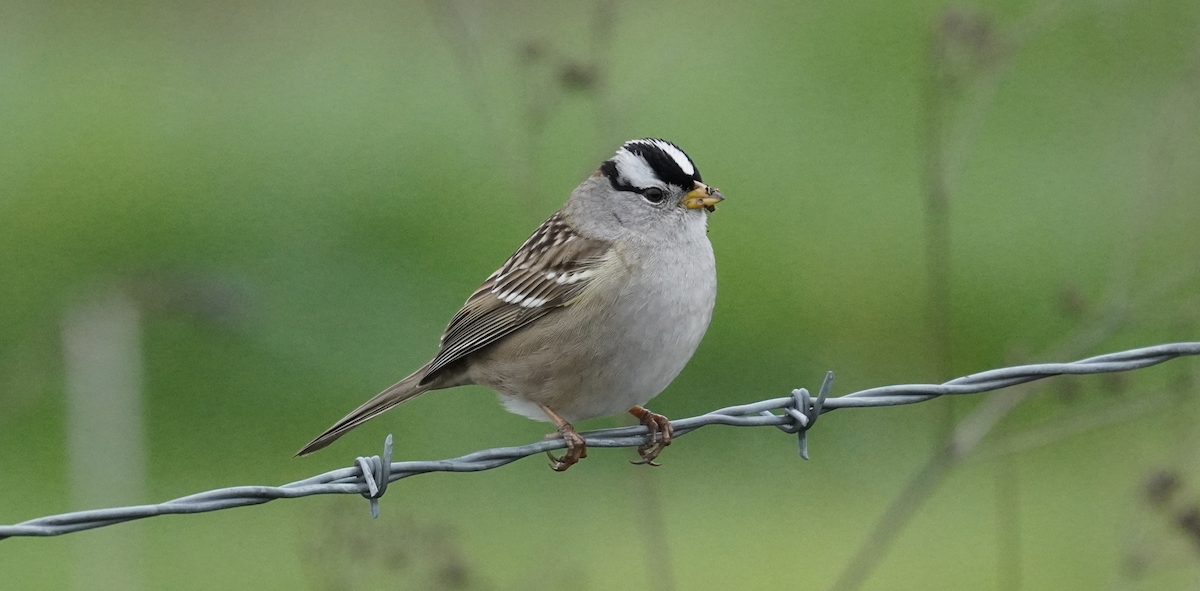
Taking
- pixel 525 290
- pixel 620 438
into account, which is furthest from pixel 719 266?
pixel 620 438

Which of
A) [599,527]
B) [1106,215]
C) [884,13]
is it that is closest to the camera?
[599,527]

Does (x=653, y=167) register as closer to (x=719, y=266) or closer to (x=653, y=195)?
(x=653, y=195)

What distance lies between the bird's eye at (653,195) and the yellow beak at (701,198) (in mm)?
87

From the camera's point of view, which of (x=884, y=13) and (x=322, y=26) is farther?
(x=322, y=26)

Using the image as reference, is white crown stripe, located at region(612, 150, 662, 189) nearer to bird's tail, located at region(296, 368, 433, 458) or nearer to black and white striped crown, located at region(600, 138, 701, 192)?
black and white striped crown, located at region(600, 138, 701, 192)

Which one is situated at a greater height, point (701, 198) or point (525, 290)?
point (701, 198)

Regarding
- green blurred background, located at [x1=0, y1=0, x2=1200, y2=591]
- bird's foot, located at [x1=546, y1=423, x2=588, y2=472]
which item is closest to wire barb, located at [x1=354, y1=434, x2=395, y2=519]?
bird's foot, located at [x1=546, y1=423, x2=588, y2=472]

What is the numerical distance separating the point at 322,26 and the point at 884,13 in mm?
4839

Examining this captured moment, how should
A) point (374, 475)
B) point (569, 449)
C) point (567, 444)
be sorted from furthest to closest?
point (569, 449) → point (567, 444) → point (374, 475)

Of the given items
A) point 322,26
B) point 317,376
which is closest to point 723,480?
point 317,376

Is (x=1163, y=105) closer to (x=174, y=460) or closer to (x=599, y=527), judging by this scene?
(x=599, y=527)

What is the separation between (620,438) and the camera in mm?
4926

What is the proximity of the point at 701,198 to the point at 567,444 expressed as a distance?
1212 millimetres

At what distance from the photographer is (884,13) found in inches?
480
